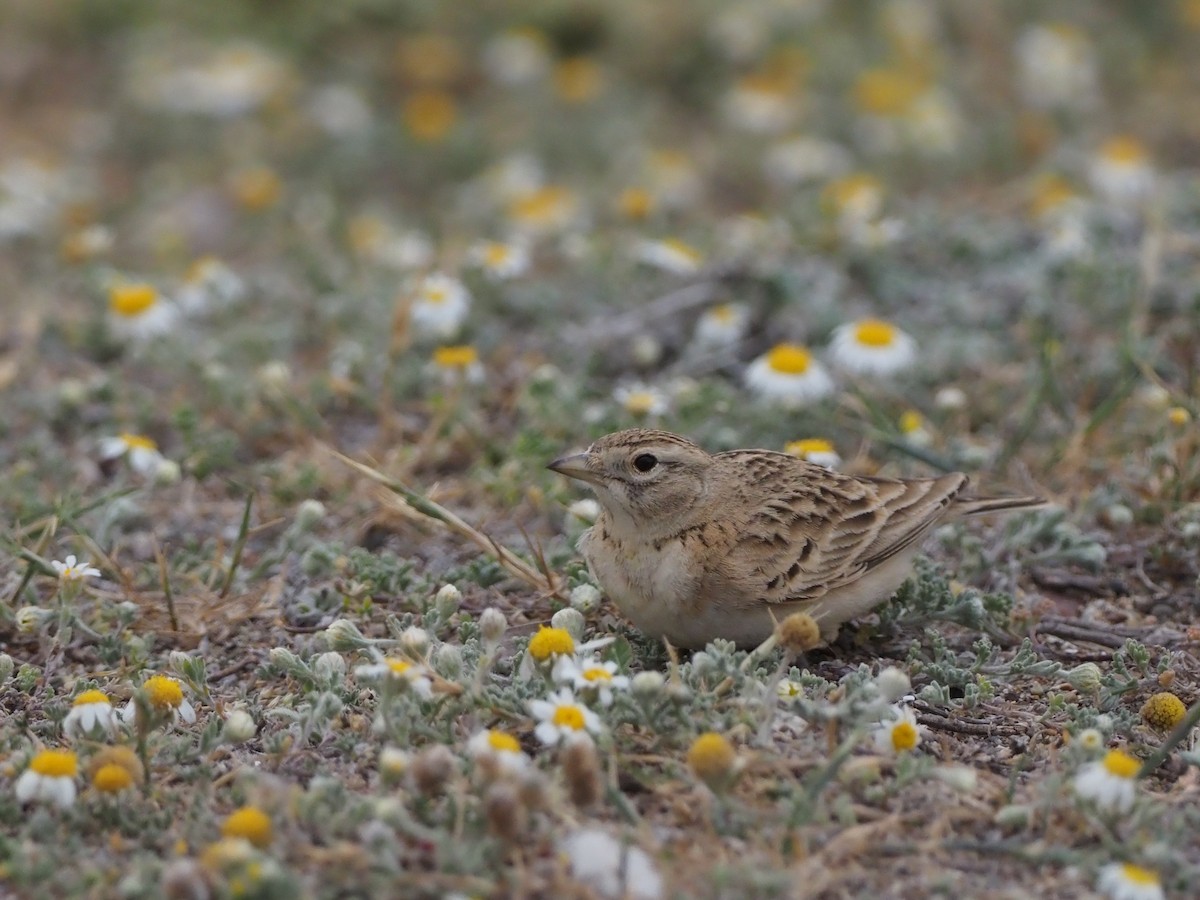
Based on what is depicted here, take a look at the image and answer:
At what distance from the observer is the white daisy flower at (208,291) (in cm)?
821

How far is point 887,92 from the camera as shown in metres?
11.5

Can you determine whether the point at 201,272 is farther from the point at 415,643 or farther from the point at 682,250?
the point at 415,643

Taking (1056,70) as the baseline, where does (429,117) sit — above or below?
below

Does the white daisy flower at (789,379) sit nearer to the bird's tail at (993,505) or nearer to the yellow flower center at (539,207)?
the bird's tail at (993,505)

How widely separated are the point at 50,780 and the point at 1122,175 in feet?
25.5

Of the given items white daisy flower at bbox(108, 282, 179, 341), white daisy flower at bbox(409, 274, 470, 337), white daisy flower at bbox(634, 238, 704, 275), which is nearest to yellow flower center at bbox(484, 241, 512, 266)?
white daisy flower at bbox(409, 274, 470, 337)

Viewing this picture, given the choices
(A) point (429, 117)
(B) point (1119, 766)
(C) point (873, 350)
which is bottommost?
(A) point (429, 117)

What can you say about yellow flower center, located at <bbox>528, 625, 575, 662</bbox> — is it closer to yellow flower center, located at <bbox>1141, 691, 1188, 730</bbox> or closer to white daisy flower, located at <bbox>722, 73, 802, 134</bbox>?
yellow flower center, located at <bbox>1141, 691, 1188, 730</bbox>

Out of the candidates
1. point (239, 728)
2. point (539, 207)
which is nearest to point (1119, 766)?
point (239, 728)

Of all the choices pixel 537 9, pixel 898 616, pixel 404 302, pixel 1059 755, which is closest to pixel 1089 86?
pixel 537 9

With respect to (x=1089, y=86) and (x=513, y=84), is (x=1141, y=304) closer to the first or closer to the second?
(x=1089, y=86)

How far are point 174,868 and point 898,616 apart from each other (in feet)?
8.74

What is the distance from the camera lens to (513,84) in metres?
12.4

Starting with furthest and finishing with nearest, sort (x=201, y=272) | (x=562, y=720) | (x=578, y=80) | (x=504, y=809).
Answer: (x=578, y=80) < (x=201, y=272) < (x=562, y=720) < (x=504, y=809)
